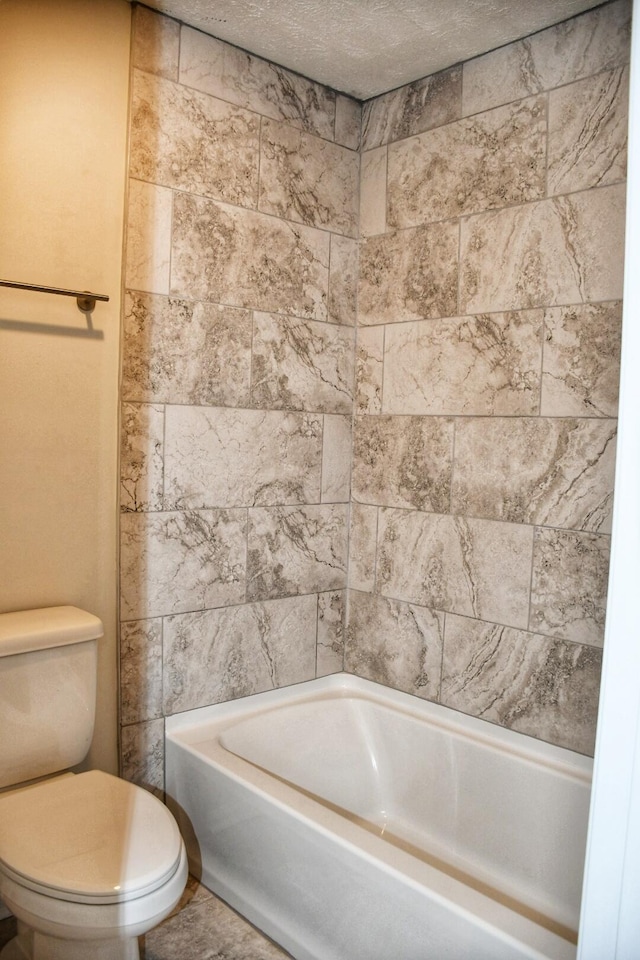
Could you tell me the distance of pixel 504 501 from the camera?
2.37 meters

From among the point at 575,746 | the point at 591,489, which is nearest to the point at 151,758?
the point at 575,746

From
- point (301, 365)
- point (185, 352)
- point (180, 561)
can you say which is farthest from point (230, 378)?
point (180, 561)

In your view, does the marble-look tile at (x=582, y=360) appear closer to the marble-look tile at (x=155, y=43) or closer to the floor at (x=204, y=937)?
the marble-look tile at (x=155, y=43)

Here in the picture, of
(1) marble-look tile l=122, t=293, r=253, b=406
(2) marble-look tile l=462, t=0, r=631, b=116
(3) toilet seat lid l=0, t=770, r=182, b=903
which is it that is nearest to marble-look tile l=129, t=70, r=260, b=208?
(1) marble-look tile l=122, t=293, r=253, b=406

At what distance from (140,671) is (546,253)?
1.75m

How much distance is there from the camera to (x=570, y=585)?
2199 mm

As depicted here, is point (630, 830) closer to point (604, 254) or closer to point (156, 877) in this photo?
point (156, 877)

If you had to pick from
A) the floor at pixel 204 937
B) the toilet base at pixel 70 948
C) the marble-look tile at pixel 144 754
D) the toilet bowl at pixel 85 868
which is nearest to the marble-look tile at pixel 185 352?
the marble-look tile at pixel 144 754

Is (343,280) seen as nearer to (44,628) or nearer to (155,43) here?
(155,43)

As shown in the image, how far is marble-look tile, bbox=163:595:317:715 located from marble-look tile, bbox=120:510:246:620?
0.19 feet

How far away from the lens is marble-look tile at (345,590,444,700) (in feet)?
8.52

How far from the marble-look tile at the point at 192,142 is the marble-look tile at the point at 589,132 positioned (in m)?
0.95

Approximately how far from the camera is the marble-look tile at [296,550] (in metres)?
2.60

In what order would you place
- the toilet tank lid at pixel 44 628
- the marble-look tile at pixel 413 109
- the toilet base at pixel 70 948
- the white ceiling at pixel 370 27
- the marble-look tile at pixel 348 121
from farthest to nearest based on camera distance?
the marble-look tile at pixel 348 121
the marble-look tile at pixel 413 109
the white ceiling at pixel 370 27
the toilet tank lid at pixel 44 628
the toilet base at pixel 70 948
